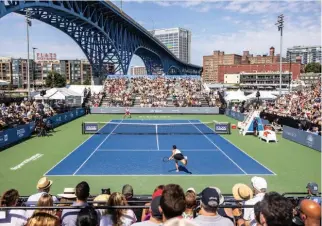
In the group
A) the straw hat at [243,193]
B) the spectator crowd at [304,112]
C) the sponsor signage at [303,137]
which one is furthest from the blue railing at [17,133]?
the spectator crowd at [304,112]

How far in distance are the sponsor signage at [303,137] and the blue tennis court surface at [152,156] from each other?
513cm

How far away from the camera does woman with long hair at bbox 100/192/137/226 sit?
204 inches

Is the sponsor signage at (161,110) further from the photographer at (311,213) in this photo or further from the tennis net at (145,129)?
the photographer at (311,213)

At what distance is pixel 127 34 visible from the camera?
77.7m

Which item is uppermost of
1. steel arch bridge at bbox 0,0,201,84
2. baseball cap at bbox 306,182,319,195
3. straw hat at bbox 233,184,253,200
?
steel arch bridge at bbox 0,0,201,84

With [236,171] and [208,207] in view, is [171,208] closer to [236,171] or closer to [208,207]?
[208,207]

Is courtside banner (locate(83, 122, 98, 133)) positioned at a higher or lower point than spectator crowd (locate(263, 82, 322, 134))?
lower

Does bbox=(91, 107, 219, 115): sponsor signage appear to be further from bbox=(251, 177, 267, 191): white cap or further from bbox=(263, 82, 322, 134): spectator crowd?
bbox=(251, 177, 267, 191): white cap

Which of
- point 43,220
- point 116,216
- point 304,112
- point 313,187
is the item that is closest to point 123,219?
point 116,216

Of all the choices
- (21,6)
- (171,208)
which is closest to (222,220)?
(171,208)

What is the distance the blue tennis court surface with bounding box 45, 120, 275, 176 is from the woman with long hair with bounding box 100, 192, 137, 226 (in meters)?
9.84

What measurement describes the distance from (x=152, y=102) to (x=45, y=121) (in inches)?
1056

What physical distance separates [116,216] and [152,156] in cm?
1422

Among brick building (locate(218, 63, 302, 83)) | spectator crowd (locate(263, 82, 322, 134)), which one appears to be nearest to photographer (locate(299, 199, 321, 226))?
spectator crowd (locate(263, 82, 322, 134))
